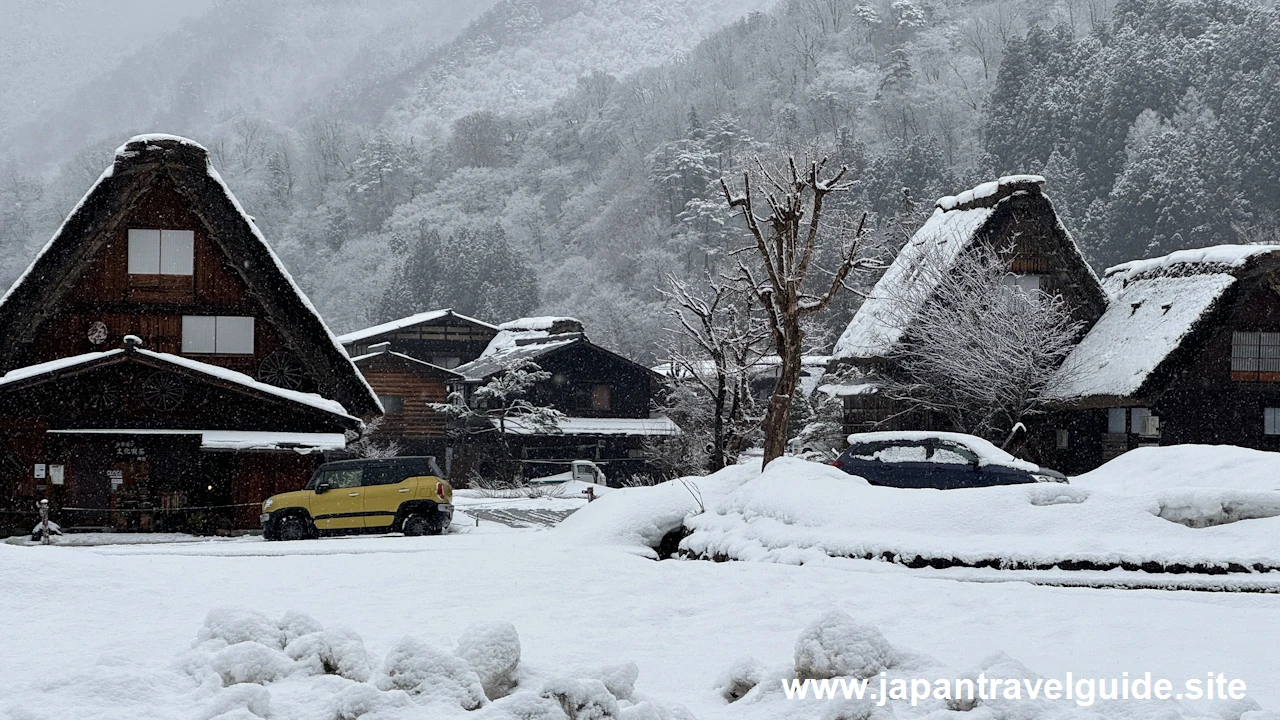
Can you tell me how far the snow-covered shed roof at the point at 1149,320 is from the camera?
31.7m

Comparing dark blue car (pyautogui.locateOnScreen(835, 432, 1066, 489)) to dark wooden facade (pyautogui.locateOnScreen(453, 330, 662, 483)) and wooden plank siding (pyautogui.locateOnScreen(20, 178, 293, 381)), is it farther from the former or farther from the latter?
dark wooden facade (pyautogui.locateOnScreen(453, 330, 662, 483))

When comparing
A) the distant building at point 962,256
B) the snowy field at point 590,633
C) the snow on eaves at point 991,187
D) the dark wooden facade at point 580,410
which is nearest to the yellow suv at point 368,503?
the snowy field at point 590,633

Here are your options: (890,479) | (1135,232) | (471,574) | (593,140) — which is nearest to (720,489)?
(890,479)

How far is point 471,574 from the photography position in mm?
12094

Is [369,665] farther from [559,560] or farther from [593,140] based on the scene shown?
[593,140]

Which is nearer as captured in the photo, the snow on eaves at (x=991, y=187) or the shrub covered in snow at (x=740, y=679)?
the shrub covered in snow at (x=740, y=679)

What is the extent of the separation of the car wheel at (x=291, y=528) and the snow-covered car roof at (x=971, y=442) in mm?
11824

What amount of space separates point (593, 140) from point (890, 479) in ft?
364

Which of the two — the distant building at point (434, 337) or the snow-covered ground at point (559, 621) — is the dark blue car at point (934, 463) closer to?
the snow-covered ground at point (559, 621)

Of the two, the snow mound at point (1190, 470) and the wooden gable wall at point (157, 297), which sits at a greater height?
the wooden gable wall at point (157, 297)

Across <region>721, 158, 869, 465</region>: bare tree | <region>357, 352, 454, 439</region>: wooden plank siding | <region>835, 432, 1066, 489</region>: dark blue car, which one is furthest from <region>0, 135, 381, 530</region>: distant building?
<region>357, 352, 454, 439</region>: wooden plank siding

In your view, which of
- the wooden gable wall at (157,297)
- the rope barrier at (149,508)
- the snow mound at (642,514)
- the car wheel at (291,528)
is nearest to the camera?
the snow mound at (642,514)

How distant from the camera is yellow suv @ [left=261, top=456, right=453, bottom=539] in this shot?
24656 mm

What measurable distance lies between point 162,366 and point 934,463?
17987 mm
